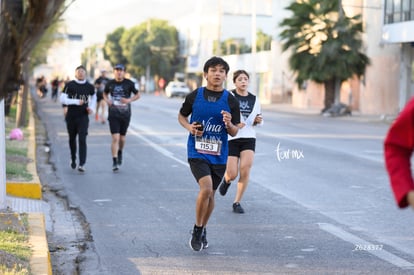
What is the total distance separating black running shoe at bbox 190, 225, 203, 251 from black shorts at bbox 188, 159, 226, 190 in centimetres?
50

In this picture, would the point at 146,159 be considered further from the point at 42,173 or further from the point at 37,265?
the point at 37,265

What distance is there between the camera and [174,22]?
4520 inches

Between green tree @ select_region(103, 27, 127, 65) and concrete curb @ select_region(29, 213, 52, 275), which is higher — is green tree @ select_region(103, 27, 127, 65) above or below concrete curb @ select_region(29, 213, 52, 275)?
above

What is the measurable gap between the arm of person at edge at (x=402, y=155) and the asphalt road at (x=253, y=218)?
137 inches

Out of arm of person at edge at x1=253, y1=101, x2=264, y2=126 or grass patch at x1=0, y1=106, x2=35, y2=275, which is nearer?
grass patch at x1=0, y1=106, x2=35, y2=275

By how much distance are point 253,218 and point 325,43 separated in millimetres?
31405

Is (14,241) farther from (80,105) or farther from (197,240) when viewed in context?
(80,105)

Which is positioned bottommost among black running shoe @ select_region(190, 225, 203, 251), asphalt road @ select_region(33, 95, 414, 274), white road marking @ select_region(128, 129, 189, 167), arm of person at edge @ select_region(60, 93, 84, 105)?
white road marking @ select_region(128, 129, 189, 167)

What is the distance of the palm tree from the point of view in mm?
39844

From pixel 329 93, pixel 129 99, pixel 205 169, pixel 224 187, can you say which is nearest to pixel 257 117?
pixel 224 187

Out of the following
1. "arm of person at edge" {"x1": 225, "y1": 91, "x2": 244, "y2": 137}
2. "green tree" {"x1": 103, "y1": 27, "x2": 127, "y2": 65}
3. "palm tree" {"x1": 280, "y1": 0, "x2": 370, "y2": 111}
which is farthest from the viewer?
"green tree" {"x1": 103, "y1": 27, "x2": 127, "y2": 65}

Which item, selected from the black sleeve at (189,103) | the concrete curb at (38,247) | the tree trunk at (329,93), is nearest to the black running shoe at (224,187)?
the black sleeve at (189,103)

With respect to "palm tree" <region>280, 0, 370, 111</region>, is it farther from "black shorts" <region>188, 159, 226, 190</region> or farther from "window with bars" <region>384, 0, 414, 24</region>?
"black shorts" <region>188, 159, 226, 190</region>

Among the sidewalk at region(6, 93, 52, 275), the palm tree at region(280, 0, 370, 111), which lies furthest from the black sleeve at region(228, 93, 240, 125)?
the palm tree at region(280, 0, 370, 111)
